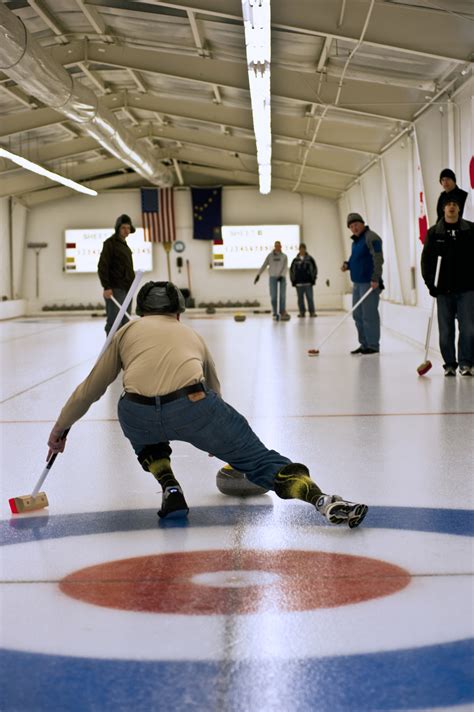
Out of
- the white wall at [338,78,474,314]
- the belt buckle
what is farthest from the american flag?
the belt buckle

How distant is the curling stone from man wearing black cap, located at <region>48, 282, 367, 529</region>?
0.40m

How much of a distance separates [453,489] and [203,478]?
1.20 metres

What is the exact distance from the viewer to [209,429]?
4.07 metres

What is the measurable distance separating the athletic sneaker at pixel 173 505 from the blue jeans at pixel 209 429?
213mm

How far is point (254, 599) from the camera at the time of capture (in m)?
3.07

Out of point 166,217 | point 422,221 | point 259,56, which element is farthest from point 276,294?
point 259,56

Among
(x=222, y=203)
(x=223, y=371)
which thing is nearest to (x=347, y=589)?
(x=223, y=371)

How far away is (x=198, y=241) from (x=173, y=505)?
27176 millimetres

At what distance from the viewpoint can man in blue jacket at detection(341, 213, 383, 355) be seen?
12.4 meters

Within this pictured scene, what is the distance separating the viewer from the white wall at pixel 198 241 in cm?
3080

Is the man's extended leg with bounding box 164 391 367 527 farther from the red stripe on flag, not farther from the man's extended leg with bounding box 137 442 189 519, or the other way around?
the red stripe on flag

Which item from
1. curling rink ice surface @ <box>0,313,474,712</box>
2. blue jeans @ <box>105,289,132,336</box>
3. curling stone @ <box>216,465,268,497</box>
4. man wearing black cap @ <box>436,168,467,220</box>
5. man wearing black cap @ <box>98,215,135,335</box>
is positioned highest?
man wearing black cap @ <box>436,168,467,220</box>

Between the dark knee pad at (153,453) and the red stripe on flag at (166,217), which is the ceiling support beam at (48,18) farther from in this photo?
the red stripe on flag at (166,217)

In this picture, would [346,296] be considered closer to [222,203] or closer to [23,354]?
[222,203]
